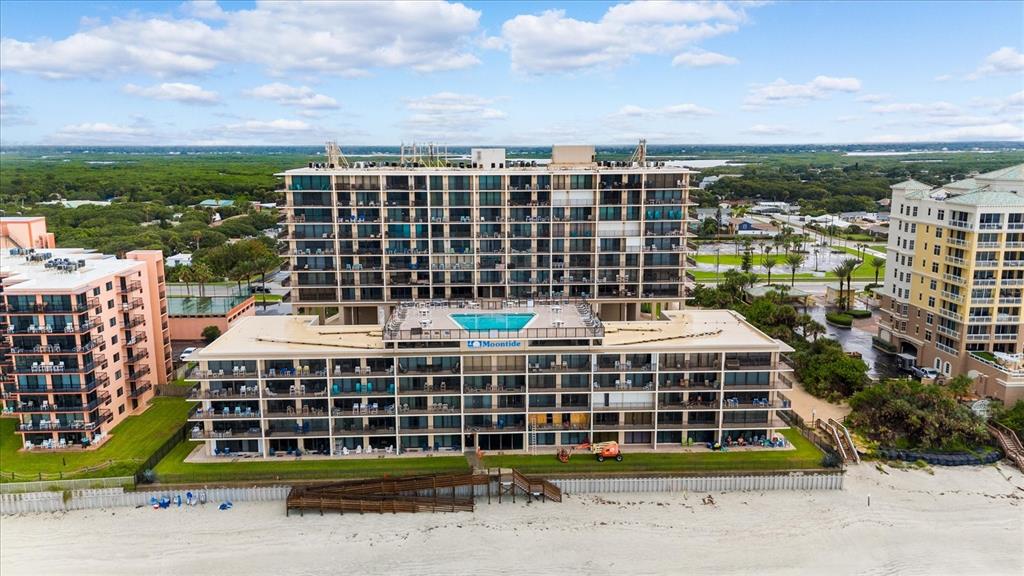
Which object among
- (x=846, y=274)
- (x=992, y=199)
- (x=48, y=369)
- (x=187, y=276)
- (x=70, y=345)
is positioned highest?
(x=992, y=199)

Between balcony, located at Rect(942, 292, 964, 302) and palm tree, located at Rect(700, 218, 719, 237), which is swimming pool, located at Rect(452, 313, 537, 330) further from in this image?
palm tree, located at Rect(700, 218, 719, 237)

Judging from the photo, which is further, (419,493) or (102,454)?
(102,454)

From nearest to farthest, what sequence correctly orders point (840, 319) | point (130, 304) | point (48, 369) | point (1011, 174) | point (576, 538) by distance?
point (576, 538) → point (48, 369) → point (130, 304) → point (1011, 174) → point (840, 319)

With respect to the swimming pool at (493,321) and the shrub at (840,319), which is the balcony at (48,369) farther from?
the shrub at (840,319)

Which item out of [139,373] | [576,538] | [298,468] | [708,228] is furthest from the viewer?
[708,228]

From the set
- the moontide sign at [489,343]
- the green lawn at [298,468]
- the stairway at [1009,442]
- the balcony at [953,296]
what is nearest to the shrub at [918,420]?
the stairway at [1009,442]

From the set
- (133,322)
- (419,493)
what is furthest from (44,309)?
(419,493)

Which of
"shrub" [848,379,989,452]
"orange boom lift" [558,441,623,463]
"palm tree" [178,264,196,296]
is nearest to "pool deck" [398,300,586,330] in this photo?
"orange boom lift" [558,441,623,463]

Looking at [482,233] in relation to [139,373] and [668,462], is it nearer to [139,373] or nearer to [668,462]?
[668,462]
